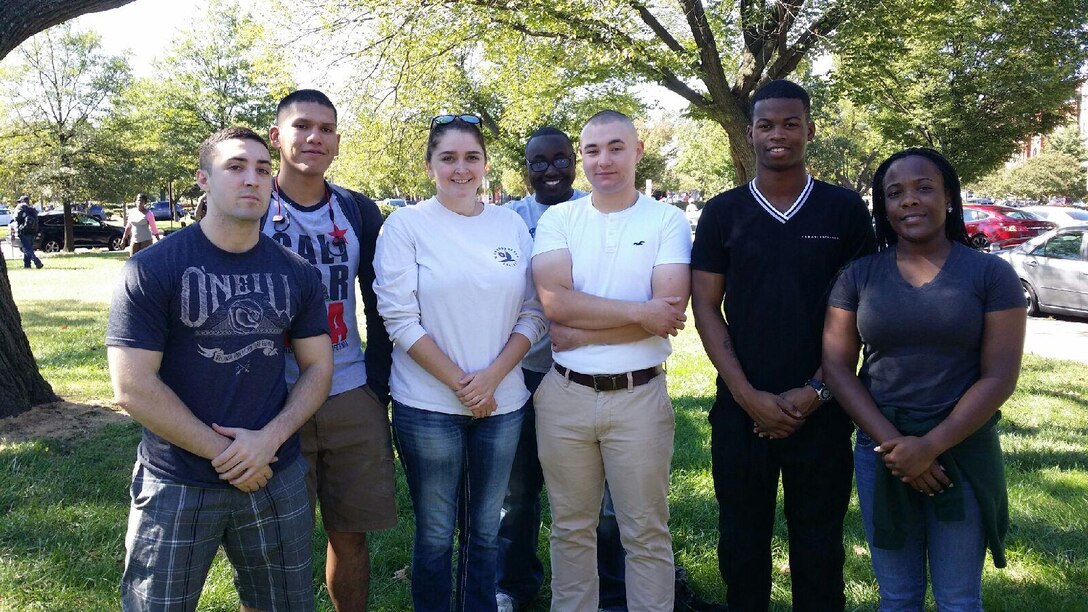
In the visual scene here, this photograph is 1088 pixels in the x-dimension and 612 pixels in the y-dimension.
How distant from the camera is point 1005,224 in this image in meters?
21.3

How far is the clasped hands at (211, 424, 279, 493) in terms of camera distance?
8.09 ft

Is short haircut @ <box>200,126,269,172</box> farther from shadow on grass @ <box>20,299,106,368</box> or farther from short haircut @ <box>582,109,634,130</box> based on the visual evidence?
shadow on grass @ <box>20,299,106,368</box>

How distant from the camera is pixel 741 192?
3.25 metres

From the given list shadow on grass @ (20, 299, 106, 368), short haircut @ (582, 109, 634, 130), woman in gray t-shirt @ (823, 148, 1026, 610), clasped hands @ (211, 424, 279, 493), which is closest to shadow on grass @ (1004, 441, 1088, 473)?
woman in gray t-shirt @ (823, 148, 1026, 610)

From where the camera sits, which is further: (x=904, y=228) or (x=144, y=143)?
(x=144, y=143)

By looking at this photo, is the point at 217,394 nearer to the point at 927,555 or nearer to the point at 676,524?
the point at 927,555

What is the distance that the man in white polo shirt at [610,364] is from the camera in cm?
312

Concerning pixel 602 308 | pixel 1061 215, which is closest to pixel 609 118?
pixel 602 308

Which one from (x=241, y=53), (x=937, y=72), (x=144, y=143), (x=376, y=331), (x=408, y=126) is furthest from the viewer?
(x=241, y=53)

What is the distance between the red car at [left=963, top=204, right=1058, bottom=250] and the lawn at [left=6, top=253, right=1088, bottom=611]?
15.7 meters

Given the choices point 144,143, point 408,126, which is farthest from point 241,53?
point 408,126

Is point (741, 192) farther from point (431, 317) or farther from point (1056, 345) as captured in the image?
point (1056, 345)

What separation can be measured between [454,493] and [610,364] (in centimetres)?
84

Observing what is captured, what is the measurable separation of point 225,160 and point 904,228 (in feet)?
7.91
